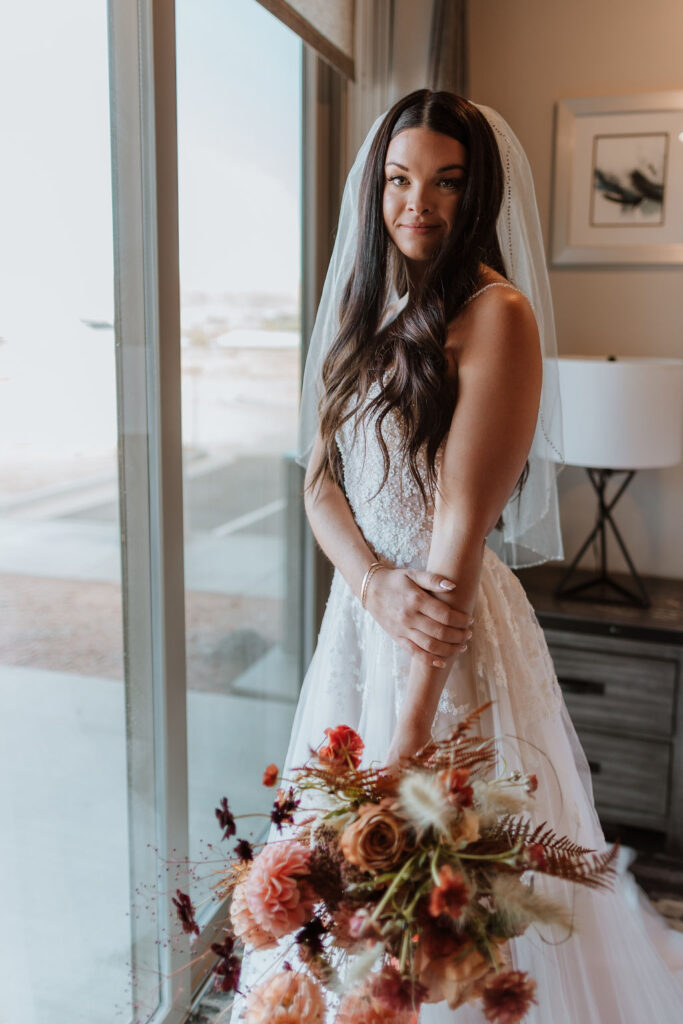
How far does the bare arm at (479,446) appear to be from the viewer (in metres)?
1.27

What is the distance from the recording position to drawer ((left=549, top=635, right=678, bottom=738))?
2.44 m

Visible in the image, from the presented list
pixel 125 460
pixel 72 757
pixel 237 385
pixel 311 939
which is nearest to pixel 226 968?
pixel 311 939

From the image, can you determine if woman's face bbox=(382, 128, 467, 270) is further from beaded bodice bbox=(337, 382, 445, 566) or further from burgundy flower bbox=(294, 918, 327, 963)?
burgundy flower bbox=(294, 918, 327, 963)

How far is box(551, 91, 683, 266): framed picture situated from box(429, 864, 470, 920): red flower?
96.6 inches

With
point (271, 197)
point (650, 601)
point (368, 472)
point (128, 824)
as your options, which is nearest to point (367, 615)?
point (368, 472)

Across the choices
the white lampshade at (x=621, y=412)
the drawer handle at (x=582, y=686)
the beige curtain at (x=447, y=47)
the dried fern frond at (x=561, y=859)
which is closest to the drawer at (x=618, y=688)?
the drawer handle at (x=582, y=686)

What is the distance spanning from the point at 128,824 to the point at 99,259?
1.02 metres

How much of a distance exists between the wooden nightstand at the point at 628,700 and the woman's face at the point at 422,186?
4.62 ft

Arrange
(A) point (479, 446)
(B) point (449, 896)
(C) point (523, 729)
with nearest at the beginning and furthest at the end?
(B) point (449, 896)
(A) point (479, 446)
(C) point (523, 729)

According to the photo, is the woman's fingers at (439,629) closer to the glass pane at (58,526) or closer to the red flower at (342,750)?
the red flower at (342,750)

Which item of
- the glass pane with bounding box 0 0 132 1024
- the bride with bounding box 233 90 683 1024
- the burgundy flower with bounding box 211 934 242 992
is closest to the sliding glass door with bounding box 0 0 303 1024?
the glass pane with bounding box 0 0 132 1024

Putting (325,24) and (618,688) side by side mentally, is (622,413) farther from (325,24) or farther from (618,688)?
(325,24)

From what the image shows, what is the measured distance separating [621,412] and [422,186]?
4.01 feet

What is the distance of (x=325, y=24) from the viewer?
2.07 m
